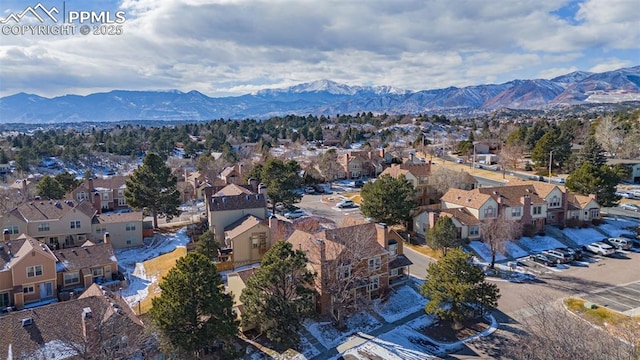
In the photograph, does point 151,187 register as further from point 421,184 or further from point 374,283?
point 421,184

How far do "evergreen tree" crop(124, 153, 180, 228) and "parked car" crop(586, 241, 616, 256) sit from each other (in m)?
49.7

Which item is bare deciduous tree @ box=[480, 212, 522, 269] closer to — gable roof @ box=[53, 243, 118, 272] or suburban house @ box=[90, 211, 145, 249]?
gable roof @ box=[53, 243, 118, 272]

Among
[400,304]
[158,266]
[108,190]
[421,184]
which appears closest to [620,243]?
[421,184]

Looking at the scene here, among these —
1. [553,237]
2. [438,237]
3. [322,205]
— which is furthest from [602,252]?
[322,205]

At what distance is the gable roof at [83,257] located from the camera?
37719 mm

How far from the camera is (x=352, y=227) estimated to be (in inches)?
1417

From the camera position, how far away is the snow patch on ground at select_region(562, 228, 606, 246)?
164 ft

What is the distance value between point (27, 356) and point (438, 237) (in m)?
34.7

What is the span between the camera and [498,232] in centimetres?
4269

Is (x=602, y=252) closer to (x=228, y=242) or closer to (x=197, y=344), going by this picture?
(x=228, y=242)


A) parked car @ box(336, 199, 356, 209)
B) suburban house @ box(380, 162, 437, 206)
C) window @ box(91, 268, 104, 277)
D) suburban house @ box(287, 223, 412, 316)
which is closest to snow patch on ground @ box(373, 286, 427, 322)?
suburban house @ box(287, 223, 412, 316)

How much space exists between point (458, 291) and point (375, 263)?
7.23 metres

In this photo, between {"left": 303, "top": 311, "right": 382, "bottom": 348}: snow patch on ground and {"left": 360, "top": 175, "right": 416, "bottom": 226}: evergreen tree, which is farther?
{"left": 360, "top": 175, "right": 416, "bottom": 226}: evergreen tree

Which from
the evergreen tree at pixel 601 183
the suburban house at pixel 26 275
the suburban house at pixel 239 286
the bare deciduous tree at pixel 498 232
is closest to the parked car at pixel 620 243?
the evergreen tree at pixel 601 183
